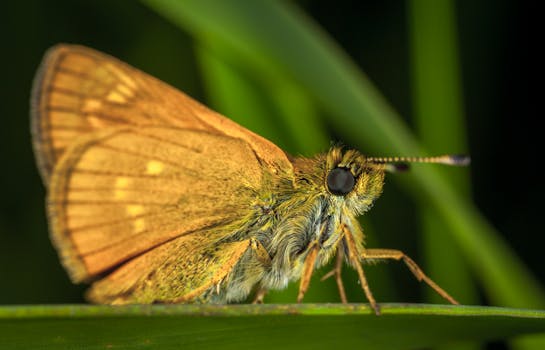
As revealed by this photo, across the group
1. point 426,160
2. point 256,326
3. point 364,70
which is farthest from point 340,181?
point 364,70

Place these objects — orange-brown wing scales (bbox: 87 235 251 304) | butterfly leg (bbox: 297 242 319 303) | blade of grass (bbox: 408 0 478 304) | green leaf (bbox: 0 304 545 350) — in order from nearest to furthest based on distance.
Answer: green leaf (bbox: 0 304 545 350) < butterfly leg (bbox: 297 242 319 303) < orange-brown wing scales (bbox: 87 235 251 304) < blade of grass (bbox: 408 0 478 304)

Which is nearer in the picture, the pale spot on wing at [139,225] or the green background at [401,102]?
the pale spot on wing at [139,225]

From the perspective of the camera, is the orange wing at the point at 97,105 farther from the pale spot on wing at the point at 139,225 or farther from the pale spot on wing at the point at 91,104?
the pale spot on wing at the point at 139,225

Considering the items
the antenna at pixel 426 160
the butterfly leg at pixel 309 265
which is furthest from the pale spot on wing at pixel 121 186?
the antenna at pixel 426 160

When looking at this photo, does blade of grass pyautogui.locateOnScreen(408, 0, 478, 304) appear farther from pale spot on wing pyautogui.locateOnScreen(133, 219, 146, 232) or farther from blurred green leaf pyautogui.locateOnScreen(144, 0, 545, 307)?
pale spot on wing pyautogui.locateOnScreen(133, 219, 146, 232)

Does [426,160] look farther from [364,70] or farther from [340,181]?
[364,70]

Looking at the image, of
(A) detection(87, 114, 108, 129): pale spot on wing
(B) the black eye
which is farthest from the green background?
(A) detection(87, 114, 108, 129): pale spot on wing
